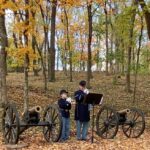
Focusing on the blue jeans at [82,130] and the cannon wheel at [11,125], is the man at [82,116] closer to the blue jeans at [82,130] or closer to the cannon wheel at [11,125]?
the blue jeans at [82,130]

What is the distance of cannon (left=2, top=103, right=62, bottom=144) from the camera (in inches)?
508

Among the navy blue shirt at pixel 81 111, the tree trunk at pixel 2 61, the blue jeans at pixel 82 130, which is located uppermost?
the tree trunk at pixel 2 61

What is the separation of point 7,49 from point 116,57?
58.3ft

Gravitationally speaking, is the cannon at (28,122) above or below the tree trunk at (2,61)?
below

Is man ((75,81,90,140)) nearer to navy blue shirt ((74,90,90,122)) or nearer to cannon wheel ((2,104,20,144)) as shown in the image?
navy blue shirt ((74,90,90,122))

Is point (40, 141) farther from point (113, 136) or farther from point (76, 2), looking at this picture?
point (76, 2)

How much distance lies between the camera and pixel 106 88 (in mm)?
31516

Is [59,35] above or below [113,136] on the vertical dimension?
above

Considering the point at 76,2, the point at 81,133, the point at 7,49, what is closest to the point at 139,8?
the point at 76,2

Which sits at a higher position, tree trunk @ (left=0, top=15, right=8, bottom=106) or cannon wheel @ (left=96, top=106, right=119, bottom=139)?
tree trunk @ (left=0, top=15, right=8, bottom=106)

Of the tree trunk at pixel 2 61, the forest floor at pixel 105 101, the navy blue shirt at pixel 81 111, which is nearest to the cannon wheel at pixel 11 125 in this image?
the forest floor at pixel 105 101

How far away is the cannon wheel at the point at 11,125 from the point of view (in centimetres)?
1287

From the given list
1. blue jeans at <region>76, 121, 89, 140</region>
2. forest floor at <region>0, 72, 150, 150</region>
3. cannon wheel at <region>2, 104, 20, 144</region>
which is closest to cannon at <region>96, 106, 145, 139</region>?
forest floor at <region>0, 72, 150, 150</region>

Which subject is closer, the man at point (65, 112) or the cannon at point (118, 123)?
the man at point (65, 112)
